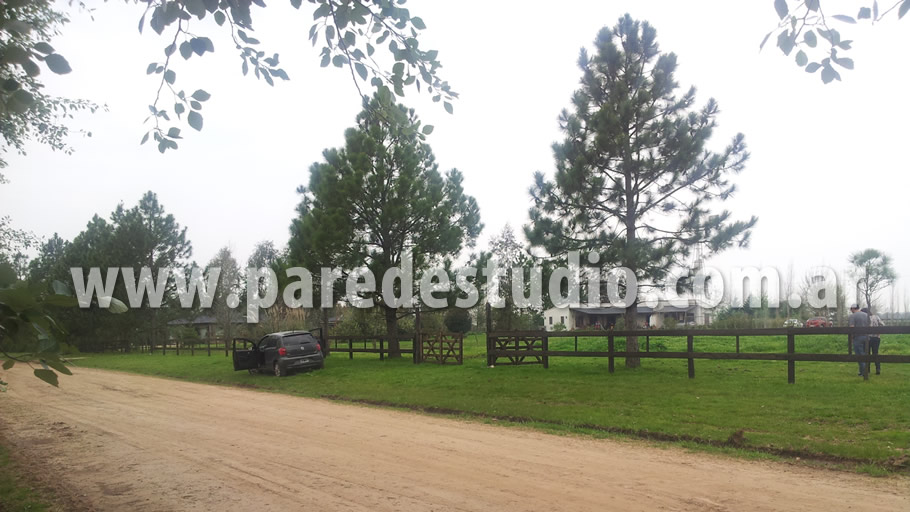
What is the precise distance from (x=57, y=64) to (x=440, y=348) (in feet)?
60.4

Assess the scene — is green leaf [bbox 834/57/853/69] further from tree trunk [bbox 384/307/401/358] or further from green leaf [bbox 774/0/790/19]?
tree trunk [bbox 384/307/401/358]

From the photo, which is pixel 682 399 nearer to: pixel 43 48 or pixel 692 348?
pixel 692 348

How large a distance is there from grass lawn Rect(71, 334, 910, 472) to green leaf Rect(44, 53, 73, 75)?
3.04 metres

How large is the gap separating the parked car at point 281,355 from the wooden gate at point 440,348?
379 centimetres

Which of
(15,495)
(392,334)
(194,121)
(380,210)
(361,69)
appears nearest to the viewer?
(194,121)

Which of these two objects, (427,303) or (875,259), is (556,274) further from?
(875,259)

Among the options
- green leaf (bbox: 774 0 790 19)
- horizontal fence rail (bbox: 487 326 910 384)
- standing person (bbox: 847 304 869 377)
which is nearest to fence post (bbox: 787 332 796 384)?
horizontal fence rail (bbox: 487 326 910 384)

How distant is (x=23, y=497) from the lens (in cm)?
594

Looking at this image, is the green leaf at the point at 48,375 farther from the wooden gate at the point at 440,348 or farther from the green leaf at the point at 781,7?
the wooden gate at the point at 440,348

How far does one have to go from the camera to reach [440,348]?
20656 mm

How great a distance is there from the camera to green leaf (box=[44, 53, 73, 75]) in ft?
9.00

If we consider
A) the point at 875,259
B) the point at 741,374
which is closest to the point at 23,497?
the point at 741,374

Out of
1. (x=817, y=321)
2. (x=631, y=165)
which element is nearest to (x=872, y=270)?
(x=817, y=321)

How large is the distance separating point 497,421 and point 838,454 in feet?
16.4
